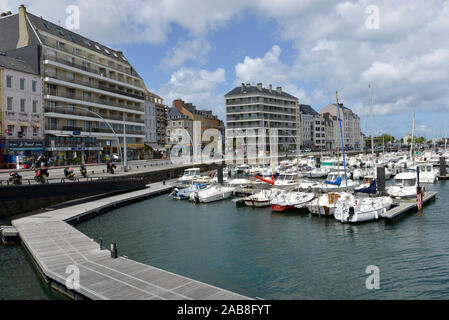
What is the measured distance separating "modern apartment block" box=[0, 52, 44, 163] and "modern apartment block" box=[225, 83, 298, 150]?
8260cm

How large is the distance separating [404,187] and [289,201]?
48.7 feet

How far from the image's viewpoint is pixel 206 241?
2584 centimetres

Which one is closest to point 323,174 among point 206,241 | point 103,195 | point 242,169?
point 242,169

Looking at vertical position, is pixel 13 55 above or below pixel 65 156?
above

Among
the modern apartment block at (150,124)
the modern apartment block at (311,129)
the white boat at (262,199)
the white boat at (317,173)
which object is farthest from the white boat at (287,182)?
the modern apartment block at (311,129)

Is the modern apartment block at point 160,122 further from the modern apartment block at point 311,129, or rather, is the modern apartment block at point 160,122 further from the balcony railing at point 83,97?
the modern apartment block at point 311,129

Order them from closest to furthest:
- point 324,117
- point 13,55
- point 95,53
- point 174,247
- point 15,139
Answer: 1. point 174,247
2. point 15,139
3. point 13,55
4. point 95,53
5. point 324,117

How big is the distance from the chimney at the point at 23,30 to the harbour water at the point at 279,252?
1765 inches

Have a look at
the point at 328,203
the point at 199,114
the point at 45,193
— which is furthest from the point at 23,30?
the point at 199,114

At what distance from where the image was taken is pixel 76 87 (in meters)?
69.4

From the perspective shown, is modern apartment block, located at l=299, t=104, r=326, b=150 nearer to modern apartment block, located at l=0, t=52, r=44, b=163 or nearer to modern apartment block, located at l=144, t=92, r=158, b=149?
modern apartment block, located at l=144, t=92, r=158, b=149

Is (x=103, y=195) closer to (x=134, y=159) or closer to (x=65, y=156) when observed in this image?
(x=65, y=156)

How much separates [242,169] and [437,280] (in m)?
65.2
